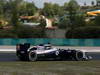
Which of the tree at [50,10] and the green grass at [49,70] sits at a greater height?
the green grass at [49,70]

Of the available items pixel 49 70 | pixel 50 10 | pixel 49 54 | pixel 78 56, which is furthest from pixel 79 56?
pixel 50 10

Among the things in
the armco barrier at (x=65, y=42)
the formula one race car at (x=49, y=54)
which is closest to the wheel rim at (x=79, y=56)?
the formula one race car at (x=49, y=54)

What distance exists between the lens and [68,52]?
2273cm

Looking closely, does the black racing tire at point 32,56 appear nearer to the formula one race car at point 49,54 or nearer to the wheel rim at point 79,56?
the formula one race car at point 49,54

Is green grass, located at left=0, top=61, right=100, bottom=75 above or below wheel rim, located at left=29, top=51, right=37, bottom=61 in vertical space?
above

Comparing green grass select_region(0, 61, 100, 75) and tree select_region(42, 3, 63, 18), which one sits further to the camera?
tree select_region(42, 3, 63, 18)

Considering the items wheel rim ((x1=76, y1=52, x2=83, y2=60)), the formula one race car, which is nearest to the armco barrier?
wheel rim ((x1=76, y1=52, x2=83, y2=60))

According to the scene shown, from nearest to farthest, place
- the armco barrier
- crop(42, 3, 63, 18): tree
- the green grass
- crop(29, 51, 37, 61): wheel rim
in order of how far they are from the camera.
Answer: the green grass, crop(29, 51, 37, 61): wheel rim, the armco barrier, crop(42, 3, 63, 18): tree

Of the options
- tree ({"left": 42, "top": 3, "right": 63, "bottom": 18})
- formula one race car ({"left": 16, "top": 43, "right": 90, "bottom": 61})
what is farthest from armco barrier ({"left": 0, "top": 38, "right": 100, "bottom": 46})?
tree ({"left": 42, "top": 3, "right": 63, "bottom": 18})

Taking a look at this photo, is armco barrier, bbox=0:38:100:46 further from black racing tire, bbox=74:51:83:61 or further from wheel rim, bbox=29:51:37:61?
wheel rim, bbox=29:51:37:61

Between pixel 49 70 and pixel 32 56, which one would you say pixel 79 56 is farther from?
pixel 49 70

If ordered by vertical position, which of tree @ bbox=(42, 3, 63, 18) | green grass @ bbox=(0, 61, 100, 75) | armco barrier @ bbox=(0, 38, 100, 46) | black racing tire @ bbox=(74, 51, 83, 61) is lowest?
tree @ bbox=(42, 3, 63, 18)

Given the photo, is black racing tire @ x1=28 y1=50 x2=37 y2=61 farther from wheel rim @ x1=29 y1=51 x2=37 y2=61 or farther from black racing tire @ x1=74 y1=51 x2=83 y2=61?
black racing tire @ x1=74 y1=51 x2=83 y2=61

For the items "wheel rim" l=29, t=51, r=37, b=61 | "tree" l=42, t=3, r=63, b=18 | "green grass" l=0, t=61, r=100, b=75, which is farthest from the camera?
"tree" l=42, t=3, r=63, b=18
